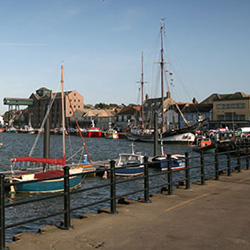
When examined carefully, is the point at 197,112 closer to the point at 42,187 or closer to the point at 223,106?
the point at 223,106

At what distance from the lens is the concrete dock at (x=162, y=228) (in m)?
6.15

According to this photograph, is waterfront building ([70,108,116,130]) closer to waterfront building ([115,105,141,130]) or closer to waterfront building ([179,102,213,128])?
waterfront building ([115,105,141,130])

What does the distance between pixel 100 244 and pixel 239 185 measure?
26.4 feet

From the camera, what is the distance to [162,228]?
281 inches

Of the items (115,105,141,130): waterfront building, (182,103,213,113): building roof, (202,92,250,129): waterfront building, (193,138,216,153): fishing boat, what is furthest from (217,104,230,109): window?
(115,105,141,130): waterfront building

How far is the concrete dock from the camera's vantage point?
615 centimetres

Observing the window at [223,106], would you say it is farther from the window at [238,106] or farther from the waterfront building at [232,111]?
the window at [238,106]

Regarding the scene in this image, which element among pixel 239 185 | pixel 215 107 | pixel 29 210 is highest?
pixel 215 107

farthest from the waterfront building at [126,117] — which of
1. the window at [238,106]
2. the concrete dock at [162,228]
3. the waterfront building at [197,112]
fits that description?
the concrete dock at [162,228]

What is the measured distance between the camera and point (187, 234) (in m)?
6.75

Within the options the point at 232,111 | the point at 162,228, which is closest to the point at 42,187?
the point at 162,228

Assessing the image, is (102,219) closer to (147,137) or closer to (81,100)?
(147,137)

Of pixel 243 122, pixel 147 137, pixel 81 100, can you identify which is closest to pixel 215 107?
pixel 243 122

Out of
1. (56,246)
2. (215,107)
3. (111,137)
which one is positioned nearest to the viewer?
(56,246)
